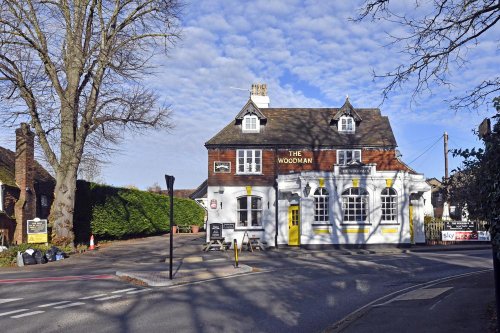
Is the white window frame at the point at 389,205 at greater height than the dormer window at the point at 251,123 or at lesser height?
lesser

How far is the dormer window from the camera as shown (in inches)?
1383

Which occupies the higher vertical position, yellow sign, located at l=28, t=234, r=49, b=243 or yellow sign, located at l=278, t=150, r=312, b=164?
yellow sign, located at l=278, t=150, r=312, b=164

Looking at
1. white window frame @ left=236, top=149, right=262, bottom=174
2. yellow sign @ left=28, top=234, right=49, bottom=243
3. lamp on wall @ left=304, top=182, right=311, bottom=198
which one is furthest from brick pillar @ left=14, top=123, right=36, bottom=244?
lamp on wall @ left=304, top=182, right=311, bottom=198

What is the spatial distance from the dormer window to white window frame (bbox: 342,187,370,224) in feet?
24.7

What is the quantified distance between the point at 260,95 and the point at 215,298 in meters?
28.7

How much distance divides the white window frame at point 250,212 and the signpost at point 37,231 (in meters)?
11.1

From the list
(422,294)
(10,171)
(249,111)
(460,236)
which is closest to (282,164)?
(249,111)

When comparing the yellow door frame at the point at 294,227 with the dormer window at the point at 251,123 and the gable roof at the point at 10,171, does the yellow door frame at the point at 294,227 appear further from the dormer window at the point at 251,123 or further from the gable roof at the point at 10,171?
the gable roof at the point at 10,171

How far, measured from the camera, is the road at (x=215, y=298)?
10.3m

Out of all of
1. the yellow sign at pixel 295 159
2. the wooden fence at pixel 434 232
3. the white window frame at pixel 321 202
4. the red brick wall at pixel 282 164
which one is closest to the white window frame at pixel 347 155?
the red brick wall at pixel 282 164

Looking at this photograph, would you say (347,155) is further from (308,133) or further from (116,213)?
(116,213)

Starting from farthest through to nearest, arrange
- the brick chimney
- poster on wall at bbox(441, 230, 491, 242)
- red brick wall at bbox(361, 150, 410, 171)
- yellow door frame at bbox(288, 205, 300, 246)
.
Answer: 1. the brick chimney
2. red brick wall at bbox(361, 150, 410, 171)
3. poster on wall at bbox(441, 230, 491, 242)
4. yellow door frame at bbox(288, 205, 300, 246)

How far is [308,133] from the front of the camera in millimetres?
35344

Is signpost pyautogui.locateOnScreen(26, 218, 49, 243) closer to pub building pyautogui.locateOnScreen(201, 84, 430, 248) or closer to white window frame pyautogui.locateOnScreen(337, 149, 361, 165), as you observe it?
pub building pyautogui.locateOnScreen(201, 84, 430, 248)
